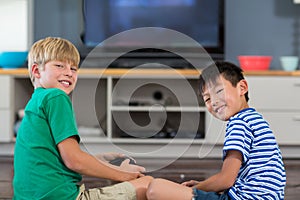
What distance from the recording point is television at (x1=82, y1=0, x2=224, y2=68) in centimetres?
401

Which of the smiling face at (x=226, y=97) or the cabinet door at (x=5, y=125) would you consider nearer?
the smiling face at (x=226, y=97)

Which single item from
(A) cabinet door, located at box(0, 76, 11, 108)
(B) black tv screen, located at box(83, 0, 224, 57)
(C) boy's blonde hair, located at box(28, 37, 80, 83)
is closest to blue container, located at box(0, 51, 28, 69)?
(A) cabinet door, located at box(0, 76, 11, 108)

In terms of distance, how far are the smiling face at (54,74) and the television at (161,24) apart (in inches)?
94.8

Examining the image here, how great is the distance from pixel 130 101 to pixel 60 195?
252cm

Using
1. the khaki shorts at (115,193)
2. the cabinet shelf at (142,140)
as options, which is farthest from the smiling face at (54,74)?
the cabinet shelf at (142,140)

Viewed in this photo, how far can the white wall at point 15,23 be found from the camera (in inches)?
168

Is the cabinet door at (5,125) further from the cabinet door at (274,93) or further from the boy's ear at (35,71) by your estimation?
the boy's ear at (35,71)

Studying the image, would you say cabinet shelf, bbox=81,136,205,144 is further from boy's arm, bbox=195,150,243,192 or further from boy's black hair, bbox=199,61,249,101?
boy's arm, bbox=195,150,243,192

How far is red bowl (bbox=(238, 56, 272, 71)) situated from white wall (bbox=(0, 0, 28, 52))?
1699 millimetres

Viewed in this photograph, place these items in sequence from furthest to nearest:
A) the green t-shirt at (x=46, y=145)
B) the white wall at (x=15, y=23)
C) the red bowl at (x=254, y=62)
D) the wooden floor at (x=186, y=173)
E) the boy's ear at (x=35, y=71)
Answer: the white wall at (x=15, y=23)
the red bowl at (x=254, y=62)
the wooden floor at (x=186, y=173)
the boy's ear at (x=35, y=71)
the green t-shirt at (x=46, y=145)

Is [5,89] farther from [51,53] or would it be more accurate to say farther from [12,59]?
[51,53]

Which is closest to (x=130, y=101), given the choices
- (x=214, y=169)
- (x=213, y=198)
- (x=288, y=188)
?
(x=214, y=169)

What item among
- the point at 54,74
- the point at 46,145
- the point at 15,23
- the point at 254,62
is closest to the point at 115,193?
the point at 46,145

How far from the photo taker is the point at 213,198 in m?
1.62
